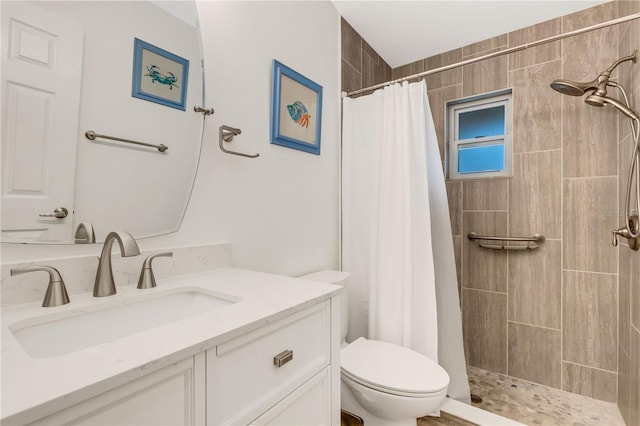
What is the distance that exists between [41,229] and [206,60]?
798 millimetres

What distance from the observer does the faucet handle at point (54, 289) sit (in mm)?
756

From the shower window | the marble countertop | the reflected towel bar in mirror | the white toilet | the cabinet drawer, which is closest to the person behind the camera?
the marble countertop

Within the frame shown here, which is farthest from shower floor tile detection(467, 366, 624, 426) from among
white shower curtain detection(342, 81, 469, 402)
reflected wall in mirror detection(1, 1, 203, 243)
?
reflected wall in mirror detection(1, 1, 203, 243)

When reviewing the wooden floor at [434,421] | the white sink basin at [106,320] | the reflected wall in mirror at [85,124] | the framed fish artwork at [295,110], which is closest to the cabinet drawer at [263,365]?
the white sink basin at [106,320]

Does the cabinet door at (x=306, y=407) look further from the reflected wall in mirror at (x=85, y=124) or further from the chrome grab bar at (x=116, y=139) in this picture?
the chrome grab bar at (x=116, y=139)

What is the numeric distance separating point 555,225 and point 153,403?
2303 mm

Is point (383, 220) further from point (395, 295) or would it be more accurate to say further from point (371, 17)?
Answer: point (371, 17)

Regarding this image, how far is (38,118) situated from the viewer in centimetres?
79

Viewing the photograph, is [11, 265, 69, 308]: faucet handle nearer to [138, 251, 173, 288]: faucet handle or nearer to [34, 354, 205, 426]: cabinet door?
[138, 251, 173, 288]: faucet handle

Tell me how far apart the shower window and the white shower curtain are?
2.37 ft

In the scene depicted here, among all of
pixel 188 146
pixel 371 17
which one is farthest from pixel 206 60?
pixel 371 17

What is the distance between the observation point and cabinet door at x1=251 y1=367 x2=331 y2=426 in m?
0.78

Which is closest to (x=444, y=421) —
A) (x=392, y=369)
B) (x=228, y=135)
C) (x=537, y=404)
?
(x=392, y=369)

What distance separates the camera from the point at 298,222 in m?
1.67
